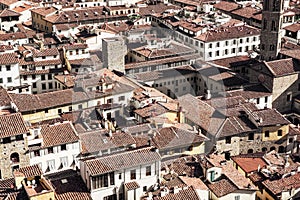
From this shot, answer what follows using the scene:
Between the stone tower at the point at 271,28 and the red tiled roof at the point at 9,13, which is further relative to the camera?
the red tiled roof at the point at 9,13

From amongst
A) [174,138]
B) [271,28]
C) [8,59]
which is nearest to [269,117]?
[174,138]

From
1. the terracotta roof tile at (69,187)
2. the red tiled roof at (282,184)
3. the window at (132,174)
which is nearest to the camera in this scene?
the terracotta roof tile at (69,187)

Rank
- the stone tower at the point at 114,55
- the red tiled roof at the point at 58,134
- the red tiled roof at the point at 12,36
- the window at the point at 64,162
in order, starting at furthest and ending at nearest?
the red tiled roof at the point at 12,36, the stone tower at the point at 114,55, the window at the point at 64,162, the red tiled roof at the point at 58,134

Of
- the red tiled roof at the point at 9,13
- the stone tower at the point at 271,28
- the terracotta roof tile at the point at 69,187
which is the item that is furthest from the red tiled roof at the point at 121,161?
the red tiled roof at the point at 9,13

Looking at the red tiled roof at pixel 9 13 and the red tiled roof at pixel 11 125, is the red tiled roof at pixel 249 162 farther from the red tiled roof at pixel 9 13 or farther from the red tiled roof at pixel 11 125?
the red tiled roof at pixel 9 13


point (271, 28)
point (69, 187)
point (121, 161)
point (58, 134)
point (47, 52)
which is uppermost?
point (271, 28)

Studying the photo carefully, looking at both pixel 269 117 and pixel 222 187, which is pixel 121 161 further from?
pixel 269 117

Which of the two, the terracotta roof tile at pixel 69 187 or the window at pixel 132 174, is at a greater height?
the window at pixel 132 174

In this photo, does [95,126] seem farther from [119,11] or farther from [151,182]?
[119,11]
